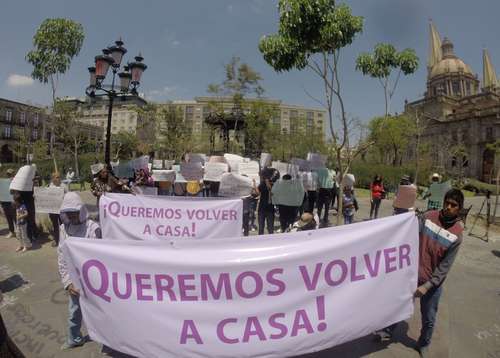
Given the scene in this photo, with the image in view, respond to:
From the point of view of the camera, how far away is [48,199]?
6273 millimetres

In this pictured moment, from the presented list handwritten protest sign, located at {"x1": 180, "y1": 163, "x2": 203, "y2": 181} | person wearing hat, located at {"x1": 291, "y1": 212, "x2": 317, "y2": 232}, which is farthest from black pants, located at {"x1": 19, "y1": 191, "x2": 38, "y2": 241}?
person wearing hat, located at {"x1": 291, "y1": 212, "x2": 317, "y2": 232}

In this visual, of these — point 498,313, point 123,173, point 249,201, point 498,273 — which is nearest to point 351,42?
point 249,201

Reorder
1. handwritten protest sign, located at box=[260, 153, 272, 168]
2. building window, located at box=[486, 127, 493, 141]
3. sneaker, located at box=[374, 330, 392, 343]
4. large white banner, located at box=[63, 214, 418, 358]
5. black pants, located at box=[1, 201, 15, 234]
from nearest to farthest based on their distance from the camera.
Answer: large white banner, located at box=[63, 214, 418, 358]
sneaker, located at box=[374, 330, 392, 343]
black pants, located at box=[1, 201, 15, 234]
handwritten protest sign, located at box=[260, 153, 272, 168]
building window, located at box=[486, 127, 493, 141]

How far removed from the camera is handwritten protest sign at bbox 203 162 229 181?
8.59m

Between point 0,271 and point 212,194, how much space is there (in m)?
5.16

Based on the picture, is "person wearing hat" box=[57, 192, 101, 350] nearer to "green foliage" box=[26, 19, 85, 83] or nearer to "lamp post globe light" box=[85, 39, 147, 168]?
"lamp post globe light" box=[85, 39, 147, 168]

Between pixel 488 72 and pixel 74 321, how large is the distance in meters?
123

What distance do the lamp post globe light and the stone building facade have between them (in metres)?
39.7

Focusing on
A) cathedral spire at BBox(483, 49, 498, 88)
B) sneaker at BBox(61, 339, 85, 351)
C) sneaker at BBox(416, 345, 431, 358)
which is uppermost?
cathedral spire at BBox(483, 49, 498, 88)

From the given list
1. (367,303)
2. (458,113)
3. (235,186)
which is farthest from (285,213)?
(458,113)

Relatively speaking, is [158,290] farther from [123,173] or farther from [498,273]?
[123,173]

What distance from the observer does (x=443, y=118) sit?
7456 cm

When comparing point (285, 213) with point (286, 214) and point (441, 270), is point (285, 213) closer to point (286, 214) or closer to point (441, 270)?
point (286, 214)

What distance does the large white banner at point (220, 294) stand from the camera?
2340mm
